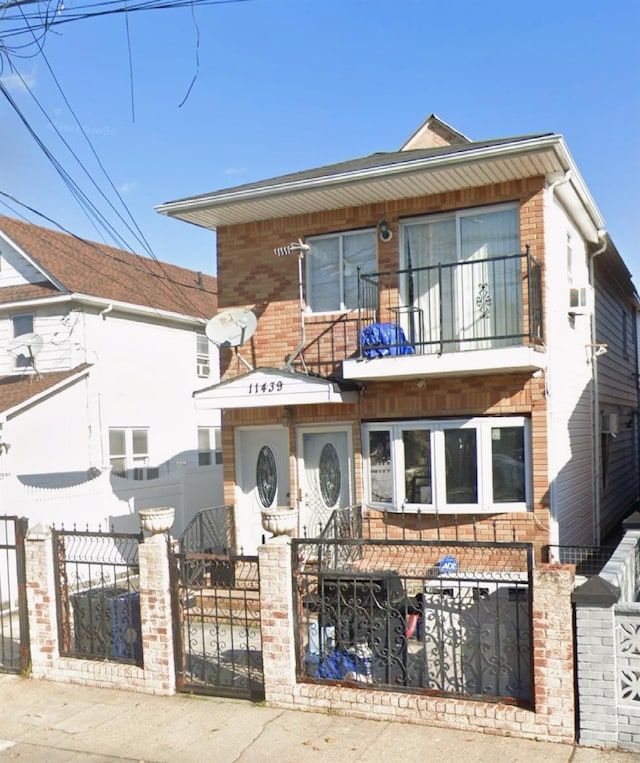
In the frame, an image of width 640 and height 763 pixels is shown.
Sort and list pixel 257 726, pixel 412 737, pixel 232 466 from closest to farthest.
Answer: pixel 412 737, pixel 257 726, pixel 232 466

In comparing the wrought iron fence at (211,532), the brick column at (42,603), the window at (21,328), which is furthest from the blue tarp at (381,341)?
the window at (21,328)

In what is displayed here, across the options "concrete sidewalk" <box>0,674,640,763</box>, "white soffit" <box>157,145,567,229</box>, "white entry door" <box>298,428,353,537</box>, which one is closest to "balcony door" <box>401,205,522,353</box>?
"white soffit" <box>157,145,567,229</box>

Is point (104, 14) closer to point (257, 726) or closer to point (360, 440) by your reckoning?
point (360, 440)

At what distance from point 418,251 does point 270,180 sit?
2.73 meters

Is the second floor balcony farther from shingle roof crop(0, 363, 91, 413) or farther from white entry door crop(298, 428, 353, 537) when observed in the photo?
shingle roof crop(0, 363, 91, 413)

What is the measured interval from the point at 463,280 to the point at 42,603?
252 inches

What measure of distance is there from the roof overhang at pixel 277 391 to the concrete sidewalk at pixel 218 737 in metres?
4.23

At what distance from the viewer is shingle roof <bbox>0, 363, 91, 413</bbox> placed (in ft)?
48.2

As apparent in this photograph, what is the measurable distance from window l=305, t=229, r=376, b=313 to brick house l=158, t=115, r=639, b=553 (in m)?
0.02

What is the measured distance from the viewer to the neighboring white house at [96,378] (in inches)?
592

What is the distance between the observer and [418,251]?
10867mm

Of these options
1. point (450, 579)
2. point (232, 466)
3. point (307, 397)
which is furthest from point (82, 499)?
point (450, 579)

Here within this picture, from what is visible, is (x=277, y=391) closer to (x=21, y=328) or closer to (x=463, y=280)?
(x=463, y=280)

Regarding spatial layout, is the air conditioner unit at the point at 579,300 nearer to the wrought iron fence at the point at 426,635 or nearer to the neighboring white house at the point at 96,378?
the wrought iron fence at the point at 426,635
